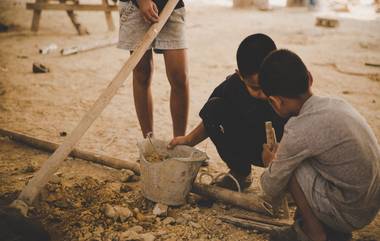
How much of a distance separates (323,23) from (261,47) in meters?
7.68

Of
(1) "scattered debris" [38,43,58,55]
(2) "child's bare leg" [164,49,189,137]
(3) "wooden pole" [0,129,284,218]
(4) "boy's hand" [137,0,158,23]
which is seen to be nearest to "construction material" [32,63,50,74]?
(1) "scattered debris" [38,43,58,55]

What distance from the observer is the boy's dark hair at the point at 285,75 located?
1644 millimetres

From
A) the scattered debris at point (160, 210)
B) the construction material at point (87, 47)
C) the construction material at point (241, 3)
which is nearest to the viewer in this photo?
the scattered debris at point (160, 210)

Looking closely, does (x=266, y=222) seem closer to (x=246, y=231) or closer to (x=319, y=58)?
(x=246, y=231)

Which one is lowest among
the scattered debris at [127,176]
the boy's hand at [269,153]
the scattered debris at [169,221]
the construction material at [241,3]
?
the construction material at [241,3]

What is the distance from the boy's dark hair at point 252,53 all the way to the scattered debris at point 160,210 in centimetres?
87

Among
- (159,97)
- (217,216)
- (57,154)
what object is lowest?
(159,97)

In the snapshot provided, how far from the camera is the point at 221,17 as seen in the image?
10.4 metres

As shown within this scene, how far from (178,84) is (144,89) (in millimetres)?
275

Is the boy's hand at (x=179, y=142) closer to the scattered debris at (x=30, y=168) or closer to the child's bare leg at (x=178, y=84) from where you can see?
the child's bare leg at (x=178, y=84)

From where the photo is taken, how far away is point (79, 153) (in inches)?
111

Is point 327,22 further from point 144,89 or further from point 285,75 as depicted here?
point 285,75

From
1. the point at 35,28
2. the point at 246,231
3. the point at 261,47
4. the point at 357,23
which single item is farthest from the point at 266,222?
the point at 357,23

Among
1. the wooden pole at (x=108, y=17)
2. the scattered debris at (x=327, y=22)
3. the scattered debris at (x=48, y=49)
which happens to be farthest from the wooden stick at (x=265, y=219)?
the scattered debris at (x=327, y=22)
